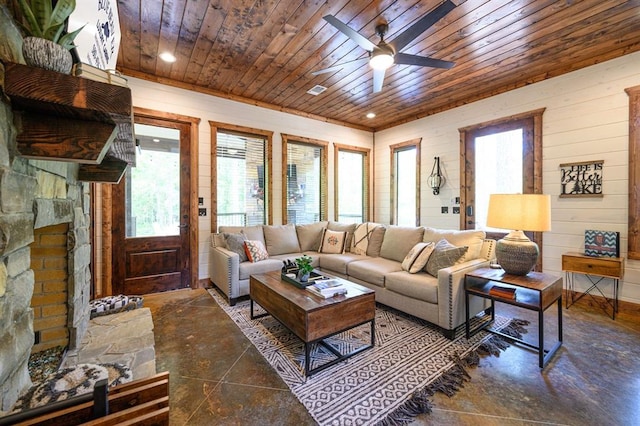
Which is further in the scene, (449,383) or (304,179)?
(304,179)

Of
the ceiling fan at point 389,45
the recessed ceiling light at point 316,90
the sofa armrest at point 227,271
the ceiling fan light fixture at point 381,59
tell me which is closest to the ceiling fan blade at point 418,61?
the ceiling fan at point 389,45

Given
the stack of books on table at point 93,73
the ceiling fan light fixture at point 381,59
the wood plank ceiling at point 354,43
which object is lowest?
the stack of books on table at point 93,73

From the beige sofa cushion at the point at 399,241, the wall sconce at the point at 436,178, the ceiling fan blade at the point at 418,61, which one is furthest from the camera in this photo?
the wall sconce at the point at 436,178

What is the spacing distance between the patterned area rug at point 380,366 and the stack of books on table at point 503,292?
1.47ft

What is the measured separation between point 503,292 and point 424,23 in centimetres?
225

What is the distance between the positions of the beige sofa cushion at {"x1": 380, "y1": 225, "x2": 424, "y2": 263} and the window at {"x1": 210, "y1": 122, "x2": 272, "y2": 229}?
6.64ft

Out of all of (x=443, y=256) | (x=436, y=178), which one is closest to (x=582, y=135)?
(x=436, y=178)

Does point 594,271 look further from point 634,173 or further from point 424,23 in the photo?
point 424,23

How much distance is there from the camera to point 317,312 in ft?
6.55

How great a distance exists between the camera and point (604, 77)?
315 cm

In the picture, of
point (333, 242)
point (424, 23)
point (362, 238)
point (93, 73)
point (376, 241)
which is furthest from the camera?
point (333, 242)

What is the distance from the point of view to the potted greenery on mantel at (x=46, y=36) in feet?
3.43

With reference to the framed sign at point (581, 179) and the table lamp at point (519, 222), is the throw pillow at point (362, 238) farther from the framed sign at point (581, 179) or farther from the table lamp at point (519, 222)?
the framed sign at point (581, 179)

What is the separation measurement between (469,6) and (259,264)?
3.39m
